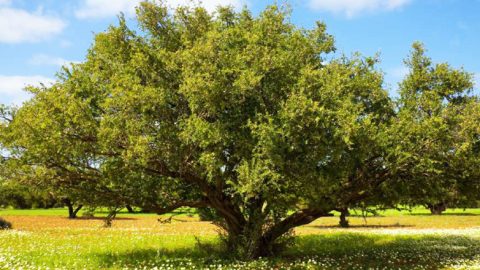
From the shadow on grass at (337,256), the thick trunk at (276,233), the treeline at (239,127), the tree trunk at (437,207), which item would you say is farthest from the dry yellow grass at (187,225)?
the treeline at (239,127)

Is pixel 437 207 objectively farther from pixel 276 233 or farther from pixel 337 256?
pixel 276 233

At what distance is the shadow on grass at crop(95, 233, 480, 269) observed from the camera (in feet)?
64.7

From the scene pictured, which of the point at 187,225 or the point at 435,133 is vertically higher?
the point at 435,133

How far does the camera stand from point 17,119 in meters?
18.0

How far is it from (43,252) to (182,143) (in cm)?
1042

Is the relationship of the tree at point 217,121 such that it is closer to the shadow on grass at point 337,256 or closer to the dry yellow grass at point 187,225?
the shadow on grass at point 337,256

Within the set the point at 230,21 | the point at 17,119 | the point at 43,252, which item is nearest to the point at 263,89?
the point at 230,21

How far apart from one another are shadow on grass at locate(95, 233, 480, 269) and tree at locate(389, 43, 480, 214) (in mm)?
3284

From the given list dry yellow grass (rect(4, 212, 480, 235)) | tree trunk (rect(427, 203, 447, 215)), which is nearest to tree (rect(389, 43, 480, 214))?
tree trunk (rect(427, 203, 447, 215))

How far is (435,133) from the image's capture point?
1794cm

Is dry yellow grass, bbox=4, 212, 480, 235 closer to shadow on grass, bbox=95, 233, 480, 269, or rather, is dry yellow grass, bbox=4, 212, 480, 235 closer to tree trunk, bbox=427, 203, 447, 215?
tree trunk, bbox=427, 203, 447, 215

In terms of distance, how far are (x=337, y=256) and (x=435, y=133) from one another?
882cm

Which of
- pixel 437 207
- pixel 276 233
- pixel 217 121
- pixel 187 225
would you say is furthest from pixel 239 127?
pixel 437 207

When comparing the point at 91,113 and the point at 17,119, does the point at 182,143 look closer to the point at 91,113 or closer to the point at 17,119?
the point at 91,113
